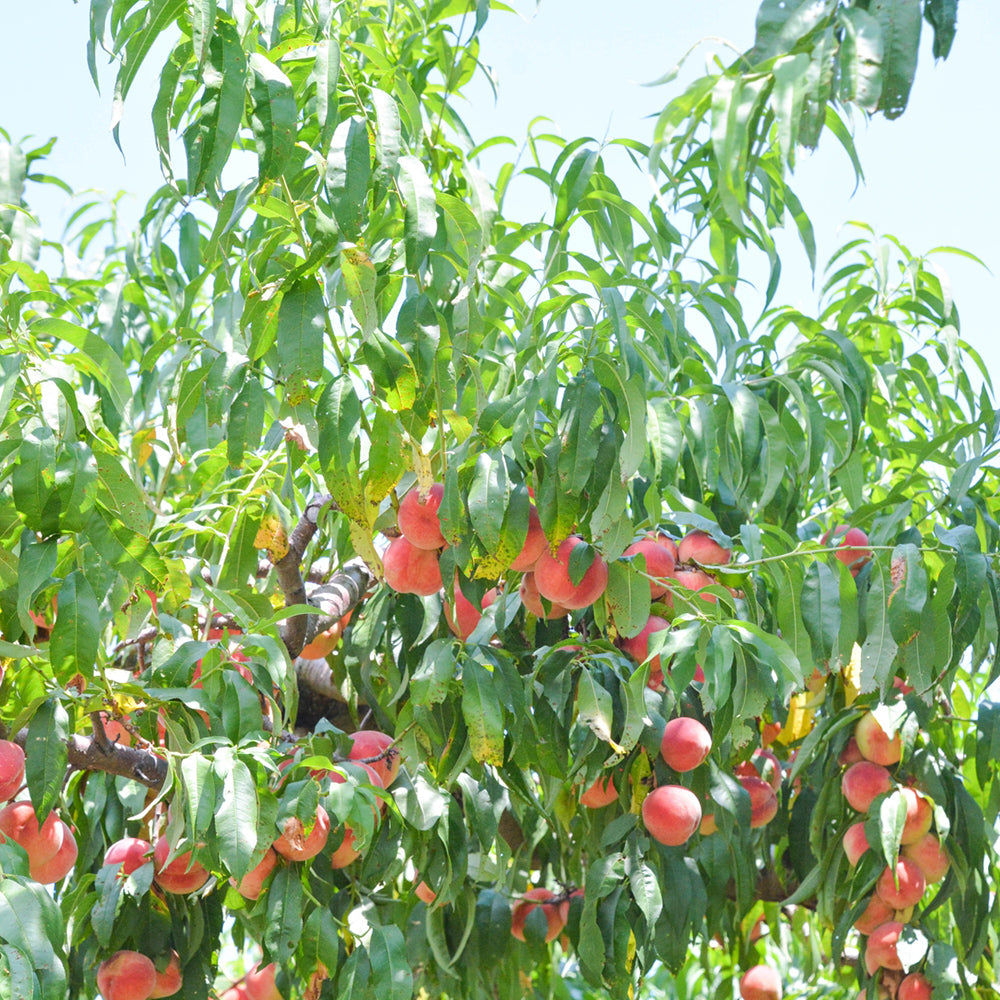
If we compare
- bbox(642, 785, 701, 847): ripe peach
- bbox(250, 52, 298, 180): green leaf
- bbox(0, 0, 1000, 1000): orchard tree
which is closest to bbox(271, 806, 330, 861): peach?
bbox(0, 0, 1000, 1000): orchard tree

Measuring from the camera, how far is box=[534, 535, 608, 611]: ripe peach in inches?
66.7

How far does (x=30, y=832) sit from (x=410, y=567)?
66 cm

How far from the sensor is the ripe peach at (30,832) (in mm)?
1728

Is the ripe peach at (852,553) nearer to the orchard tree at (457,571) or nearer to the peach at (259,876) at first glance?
the orchard tree at (457,571)

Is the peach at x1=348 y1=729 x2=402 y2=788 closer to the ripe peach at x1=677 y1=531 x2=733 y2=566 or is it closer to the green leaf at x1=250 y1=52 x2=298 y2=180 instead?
the ripe peach at x1=677 y1=531 x2=733 y2=566

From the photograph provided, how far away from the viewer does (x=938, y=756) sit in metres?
2.28

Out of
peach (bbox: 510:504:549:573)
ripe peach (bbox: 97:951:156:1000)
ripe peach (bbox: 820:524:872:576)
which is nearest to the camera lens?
peach (bbox: 510:504:549:573)

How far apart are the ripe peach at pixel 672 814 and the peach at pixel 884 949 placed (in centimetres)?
55

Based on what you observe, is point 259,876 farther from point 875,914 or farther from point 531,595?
point 875,914

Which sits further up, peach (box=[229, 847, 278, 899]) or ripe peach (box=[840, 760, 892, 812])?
ripe peach (box=[840, 760, 892, 812])

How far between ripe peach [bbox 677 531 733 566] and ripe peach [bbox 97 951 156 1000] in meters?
1.04

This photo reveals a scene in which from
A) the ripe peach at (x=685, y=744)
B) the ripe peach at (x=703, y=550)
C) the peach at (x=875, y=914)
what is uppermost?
the ripe peach at (x=703, y=550)

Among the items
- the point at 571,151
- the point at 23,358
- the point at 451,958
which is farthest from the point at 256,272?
the point at 451,958

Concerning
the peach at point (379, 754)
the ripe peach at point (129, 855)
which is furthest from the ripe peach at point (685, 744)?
the ripe peach at point (129, 855)
